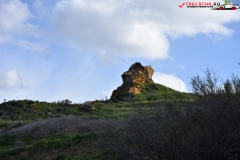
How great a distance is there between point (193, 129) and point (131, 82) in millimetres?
28631

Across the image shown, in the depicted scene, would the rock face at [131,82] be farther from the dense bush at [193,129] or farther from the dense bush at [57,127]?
the dense bush at [193,129]

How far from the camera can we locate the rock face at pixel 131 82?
35000 mm

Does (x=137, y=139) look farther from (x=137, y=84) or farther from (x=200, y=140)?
(x=137, y=84)

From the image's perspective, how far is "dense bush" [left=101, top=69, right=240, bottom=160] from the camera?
6238 mm

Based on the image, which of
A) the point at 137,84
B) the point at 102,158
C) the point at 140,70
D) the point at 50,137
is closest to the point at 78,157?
the point at 102,158

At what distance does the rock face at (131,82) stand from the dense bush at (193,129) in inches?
1023

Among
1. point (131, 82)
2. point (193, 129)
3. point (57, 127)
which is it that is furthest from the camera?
point (131, 82)

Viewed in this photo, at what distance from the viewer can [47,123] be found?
16969 millimetres

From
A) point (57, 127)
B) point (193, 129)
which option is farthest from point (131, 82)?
point (193, 129)

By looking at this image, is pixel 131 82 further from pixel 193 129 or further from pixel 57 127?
pixel 193 129

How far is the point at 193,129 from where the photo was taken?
6.85 meters

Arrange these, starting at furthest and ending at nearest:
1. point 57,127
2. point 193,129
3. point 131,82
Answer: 1. point 131,82
2. point 57,127
3. point 193,129

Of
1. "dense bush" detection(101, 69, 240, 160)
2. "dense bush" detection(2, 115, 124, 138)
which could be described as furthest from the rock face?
"dense bush" detection(101, 69, 240, 160)

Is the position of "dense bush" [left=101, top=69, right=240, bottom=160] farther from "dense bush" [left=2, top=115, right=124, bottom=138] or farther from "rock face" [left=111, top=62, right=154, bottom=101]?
"rock face" [left=111, top=62, right=154, bottom=101]
